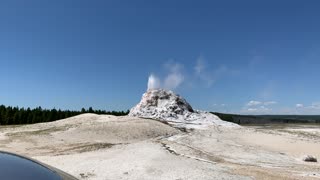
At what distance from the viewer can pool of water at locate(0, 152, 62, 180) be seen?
3.97 m

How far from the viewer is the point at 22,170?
4.20m

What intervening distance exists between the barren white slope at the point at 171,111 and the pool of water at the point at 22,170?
42.3 meters

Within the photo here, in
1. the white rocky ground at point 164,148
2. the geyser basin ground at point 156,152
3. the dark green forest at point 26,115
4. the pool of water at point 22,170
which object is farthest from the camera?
the dark green forest at point 26,115

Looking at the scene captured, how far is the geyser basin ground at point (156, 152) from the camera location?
55.1 feet

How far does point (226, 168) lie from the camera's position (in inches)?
739

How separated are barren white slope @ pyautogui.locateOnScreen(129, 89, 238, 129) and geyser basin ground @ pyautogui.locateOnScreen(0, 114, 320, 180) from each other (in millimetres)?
4808

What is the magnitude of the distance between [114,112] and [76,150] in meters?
79.6

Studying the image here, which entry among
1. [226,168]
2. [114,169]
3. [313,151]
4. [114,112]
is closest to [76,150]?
[114,169]

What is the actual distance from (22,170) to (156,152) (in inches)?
756

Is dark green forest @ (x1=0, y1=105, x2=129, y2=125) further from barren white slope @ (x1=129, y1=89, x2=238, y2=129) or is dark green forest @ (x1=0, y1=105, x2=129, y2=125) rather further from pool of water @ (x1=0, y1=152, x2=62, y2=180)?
pool of water @ (x1=0, y1=152, x2=62, y2=180)

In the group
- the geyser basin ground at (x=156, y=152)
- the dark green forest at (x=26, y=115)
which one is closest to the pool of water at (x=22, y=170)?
the geyser basin ground at (x=156, y=152)

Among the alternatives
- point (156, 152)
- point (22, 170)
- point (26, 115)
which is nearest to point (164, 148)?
point (156, 152)

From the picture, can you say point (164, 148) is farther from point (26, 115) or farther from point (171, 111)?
point (26, 115)

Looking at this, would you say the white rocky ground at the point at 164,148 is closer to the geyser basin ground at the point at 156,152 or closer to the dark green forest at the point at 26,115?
the geyser basin ground at the point at 156,152
